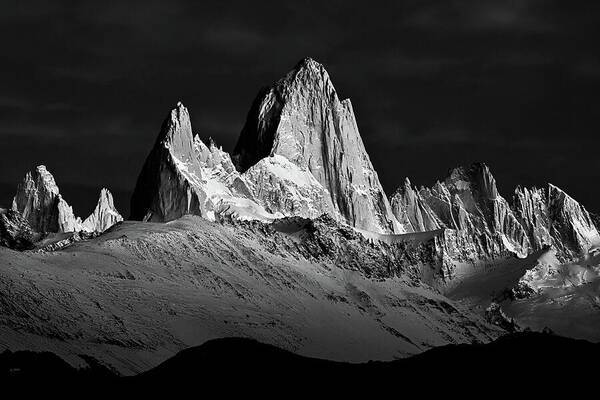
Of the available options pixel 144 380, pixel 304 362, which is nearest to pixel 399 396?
pixel 304 362

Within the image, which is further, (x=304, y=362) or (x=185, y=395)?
(x=304, y=362)

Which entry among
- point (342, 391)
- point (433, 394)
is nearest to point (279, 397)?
point (342, 391)

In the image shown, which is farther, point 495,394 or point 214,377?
point 214,377

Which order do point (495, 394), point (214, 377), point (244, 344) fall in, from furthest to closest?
point (244, 344), point (214, 377), point (495, 394)

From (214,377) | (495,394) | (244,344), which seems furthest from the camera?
(244,344)

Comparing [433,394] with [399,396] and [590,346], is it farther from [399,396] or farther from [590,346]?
[590,346]

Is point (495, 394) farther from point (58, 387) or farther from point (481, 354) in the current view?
point (58, 387)
